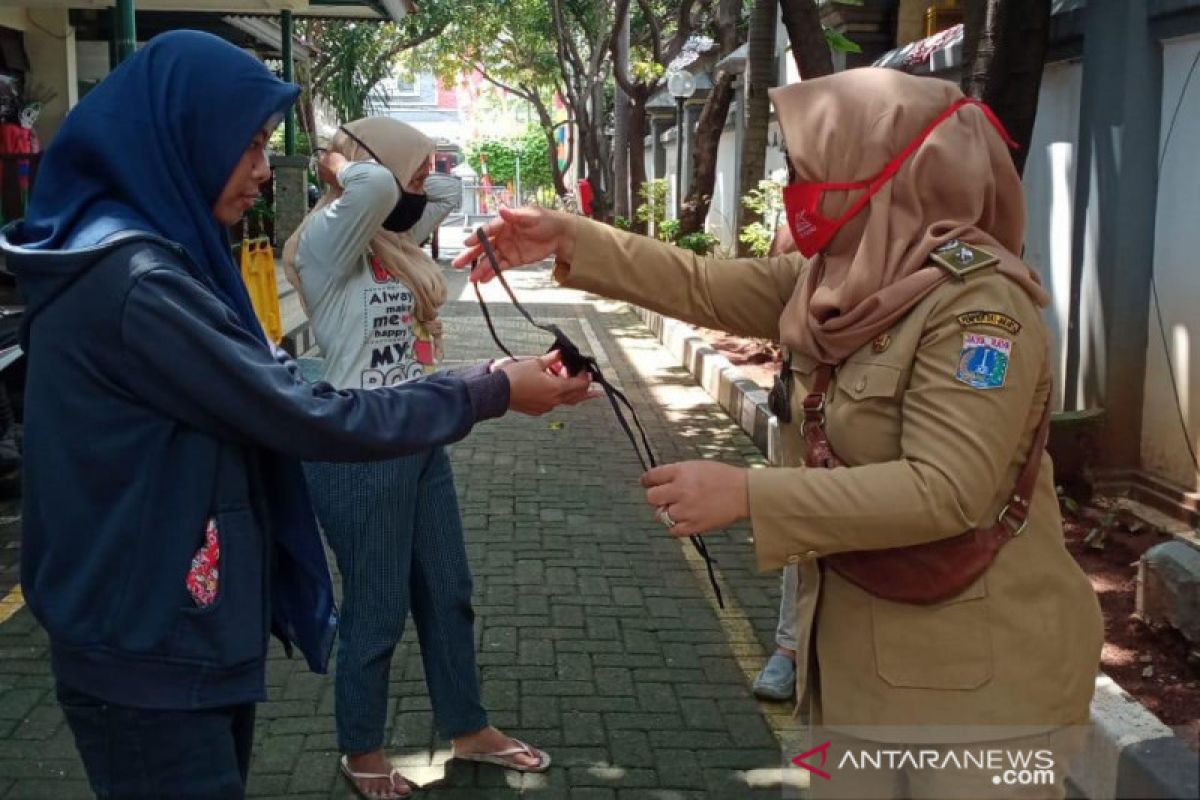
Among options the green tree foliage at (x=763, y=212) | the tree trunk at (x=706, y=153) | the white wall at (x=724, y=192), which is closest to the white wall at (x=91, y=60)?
the tree trunk at (x=706, y=153)

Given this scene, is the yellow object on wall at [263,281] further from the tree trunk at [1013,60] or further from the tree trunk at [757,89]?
the tree trunk at [1013,60]

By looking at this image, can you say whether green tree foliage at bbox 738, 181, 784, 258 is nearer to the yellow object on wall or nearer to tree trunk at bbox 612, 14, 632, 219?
the yellow object on wall

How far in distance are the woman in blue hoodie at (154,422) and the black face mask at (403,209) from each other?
1.37 metres

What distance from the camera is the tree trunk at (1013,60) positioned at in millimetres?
5699

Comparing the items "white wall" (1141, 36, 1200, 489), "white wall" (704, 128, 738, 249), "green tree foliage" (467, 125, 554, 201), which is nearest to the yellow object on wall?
"white wall" (1141, 36, 1200, 489)

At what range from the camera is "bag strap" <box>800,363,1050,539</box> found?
218 centimetres

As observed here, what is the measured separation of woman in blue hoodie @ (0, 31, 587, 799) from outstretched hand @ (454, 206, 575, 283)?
0.61 metres

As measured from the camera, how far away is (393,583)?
363 centimetres

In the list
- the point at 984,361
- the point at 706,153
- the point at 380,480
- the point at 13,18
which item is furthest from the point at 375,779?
the point at 706,153

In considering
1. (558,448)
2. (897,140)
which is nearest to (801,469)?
(897,140)

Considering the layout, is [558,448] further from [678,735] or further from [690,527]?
[690,527]

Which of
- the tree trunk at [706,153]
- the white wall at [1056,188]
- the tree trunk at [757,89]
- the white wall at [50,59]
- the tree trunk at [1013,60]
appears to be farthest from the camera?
the tree trunk at [706,153]

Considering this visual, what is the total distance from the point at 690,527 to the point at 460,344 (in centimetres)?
1207

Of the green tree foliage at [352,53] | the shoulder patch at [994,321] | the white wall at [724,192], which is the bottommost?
the shoulder patch at [994,321]
